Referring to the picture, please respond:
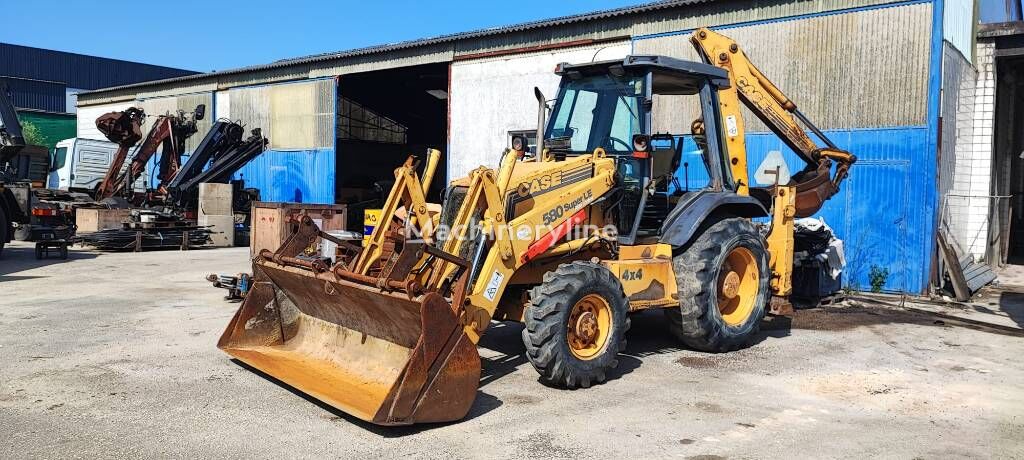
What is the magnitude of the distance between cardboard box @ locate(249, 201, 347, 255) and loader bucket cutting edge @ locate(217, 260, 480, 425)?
6.82 metres

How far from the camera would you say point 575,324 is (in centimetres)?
648

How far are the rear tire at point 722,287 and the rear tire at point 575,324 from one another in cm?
112

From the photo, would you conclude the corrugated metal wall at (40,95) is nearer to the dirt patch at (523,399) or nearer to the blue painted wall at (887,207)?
the blue painted wall at (887,207)

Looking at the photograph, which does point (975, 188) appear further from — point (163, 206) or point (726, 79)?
point (163, 206)

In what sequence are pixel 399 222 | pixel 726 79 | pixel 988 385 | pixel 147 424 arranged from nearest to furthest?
pixel 147 424
pixel 988 385
pixel 399 222
pixel 726 79

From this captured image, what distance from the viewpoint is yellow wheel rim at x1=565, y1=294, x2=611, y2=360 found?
649cm

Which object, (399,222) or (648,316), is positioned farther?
(648,316)

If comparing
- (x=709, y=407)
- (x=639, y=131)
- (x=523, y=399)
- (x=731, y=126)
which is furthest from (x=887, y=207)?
(x=523, y=399)

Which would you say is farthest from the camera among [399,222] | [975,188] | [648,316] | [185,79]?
[185,79]

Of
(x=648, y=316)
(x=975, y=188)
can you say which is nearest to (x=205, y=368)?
(x=648, y=316)

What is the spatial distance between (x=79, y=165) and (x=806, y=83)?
2012 cm

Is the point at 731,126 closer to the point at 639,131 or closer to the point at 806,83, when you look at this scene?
the point at 639,131

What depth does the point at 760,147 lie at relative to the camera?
1403cm

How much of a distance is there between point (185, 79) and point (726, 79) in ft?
76.6
